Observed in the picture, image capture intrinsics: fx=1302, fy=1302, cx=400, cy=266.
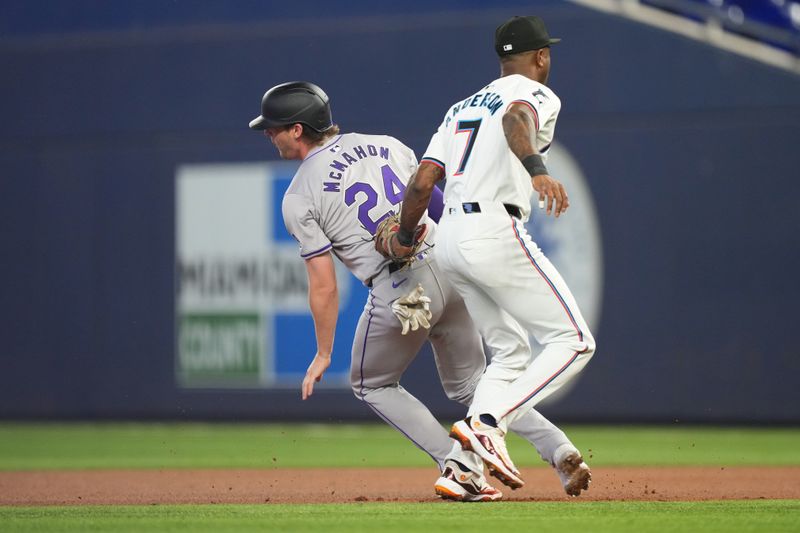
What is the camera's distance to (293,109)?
5934mm

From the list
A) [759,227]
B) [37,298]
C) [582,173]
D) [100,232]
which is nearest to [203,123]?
[100,232]

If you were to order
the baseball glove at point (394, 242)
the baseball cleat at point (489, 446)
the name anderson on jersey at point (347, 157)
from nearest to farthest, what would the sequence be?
the baseball cleat at point (489, 446), the baseball glove at point (394, 242), the name anderson on jersey at point (347, 157)

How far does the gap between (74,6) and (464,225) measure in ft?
32.7

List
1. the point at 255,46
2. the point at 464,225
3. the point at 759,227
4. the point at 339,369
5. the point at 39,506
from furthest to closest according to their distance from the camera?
the point at 255,46, the point at 339,369, the point at 759,227, the point at 39,506, the point at 464,225

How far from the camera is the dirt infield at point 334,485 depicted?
6105mm

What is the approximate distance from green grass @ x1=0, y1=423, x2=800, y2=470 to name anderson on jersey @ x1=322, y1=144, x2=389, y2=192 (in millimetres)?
3115

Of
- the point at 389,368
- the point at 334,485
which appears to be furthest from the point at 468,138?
the point at 334,485

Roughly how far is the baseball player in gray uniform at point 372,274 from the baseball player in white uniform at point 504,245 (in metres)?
0.37

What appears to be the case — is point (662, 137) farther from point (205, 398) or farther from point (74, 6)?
point (74, 6)

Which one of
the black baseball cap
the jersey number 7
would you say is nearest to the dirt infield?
the jersey number 7

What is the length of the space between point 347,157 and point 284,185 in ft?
23.0

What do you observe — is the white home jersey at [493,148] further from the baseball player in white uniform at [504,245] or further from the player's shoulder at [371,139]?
the player's shoulder at [371,139]

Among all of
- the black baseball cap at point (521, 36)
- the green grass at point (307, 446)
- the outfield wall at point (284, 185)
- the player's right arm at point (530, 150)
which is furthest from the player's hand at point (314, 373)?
the outfield wall at point (284, 185)

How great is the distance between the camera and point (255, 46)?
13.4 meters
